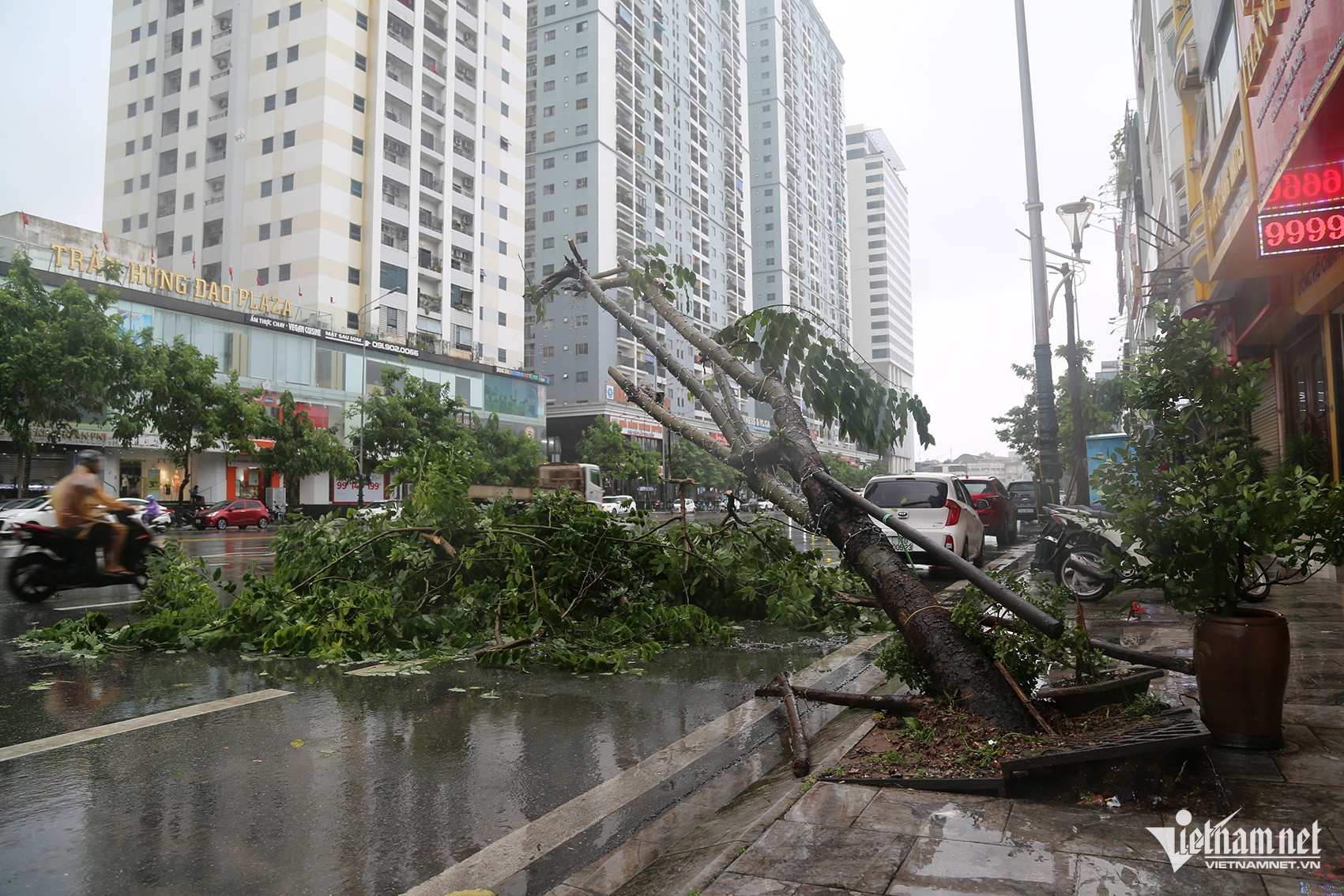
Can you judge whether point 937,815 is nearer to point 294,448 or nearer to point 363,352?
point 294,448

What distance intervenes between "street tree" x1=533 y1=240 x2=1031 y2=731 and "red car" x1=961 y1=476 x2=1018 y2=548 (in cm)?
1245

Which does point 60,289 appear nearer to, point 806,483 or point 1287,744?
point 806,483

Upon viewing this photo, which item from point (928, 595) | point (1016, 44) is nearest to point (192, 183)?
point (1016, 44)

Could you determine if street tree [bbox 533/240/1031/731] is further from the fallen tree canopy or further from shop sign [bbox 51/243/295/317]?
shop sign [bbox 51/243/295/317]

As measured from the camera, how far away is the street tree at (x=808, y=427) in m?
4.14

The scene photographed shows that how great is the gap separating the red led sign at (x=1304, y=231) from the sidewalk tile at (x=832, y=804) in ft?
27.9

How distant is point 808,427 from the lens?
5.64 m

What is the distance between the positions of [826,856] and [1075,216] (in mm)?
16714

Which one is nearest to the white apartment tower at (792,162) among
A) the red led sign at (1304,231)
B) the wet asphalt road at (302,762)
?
the red led sign at (1304,231)

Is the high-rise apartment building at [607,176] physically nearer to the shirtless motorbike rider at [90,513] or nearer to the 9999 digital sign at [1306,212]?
the shirtless motorbike rider at [90,513]

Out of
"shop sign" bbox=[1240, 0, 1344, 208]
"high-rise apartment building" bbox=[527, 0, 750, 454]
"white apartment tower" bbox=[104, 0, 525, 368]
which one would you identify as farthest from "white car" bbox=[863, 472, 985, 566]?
"high-rise apartment building" bbox=[527, 0, 750, 454]

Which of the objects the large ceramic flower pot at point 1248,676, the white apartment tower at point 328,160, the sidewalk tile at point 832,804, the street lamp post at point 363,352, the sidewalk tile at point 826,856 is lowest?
the sidewalk tile at point 832,804

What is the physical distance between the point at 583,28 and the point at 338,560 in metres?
77.4

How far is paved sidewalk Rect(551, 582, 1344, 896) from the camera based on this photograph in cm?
252
